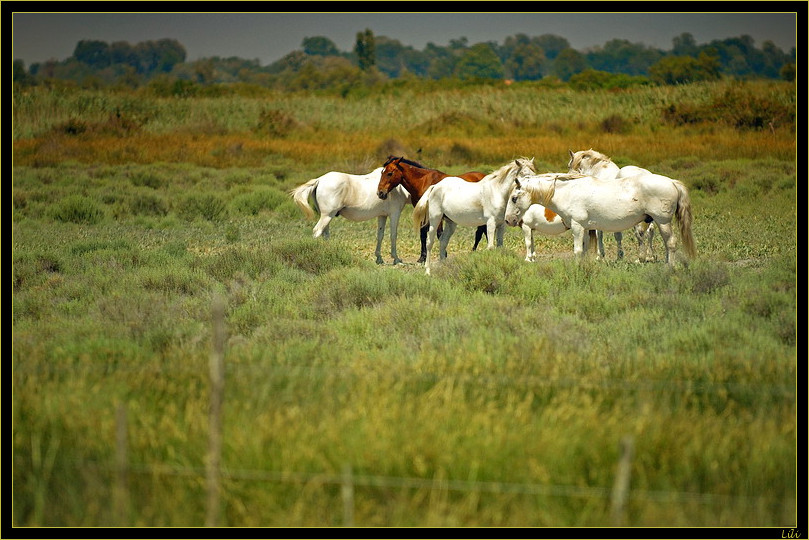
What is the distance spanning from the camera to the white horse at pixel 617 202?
1145 cm

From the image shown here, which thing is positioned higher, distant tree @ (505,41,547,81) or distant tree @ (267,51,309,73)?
distant tree @ (505,41,547,81)

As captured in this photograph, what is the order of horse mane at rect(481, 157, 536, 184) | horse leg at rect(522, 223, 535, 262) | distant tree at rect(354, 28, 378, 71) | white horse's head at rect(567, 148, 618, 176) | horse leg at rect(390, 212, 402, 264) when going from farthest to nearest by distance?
distant tree at rect(354, 28, 378, 71) < horse leg at rect(390, 212, 402, 264) < horse leg at rect(522, 223, 535, 262) < white horse's head at rect(567, 148, 618, 176) < horse mane at rect(481, 157, 536, 184)

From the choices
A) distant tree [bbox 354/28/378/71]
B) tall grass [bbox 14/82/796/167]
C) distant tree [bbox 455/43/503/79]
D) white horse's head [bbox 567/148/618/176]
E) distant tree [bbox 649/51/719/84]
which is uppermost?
distant tree [bbox 455/43/503/79]

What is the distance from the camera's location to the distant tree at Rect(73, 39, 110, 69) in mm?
191000

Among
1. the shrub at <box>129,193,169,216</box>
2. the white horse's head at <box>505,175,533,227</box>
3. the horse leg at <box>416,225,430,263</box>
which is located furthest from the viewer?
the shrub at <box>129,193,169,216</box>

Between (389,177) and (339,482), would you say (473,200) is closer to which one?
(389,177)

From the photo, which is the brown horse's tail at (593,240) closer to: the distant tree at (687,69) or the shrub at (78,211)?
the shrub at (78,211)

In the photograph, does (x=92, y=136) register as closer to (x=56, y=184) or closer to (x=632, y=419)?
(x=56, y=184)

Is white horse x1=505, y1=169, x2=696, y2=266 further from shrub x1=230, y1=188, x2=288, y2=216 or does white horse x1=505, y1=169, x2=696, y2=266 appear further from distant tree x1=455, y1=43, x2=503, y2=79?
distant tree x1=455, y1=43, x2=503, y2=79

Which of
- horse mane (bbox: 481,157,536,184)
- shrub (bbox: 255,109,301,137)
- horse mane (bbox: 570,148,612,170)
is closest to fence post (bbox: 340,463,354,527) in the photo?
horse mane (bbox: 481,157,536,184)

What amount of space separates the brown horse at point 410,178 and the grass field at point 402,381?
1211 mm

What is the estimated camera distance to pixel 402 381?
5801 millimetres

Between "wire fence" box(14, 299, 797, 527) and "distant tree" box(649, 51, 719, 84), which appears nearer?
"wire fence" box(14, 299, 797, 527)

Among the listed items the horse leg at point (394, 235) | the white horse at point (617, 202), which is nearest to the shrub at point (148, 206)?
the horse leg at point (394, 235)
